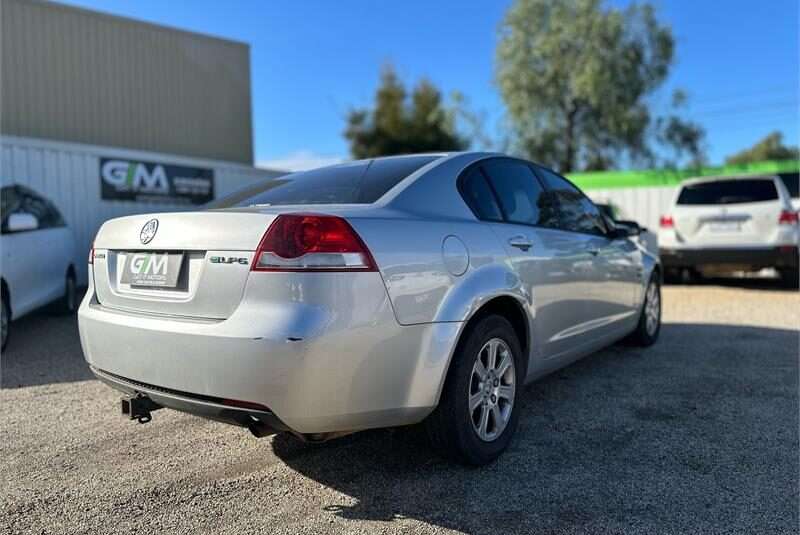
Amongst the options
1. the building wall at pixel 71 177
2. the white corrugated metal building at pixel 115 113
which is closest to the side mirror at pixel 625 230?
the building wall at pixel 71 177

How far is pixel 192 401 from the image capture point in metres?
2.44

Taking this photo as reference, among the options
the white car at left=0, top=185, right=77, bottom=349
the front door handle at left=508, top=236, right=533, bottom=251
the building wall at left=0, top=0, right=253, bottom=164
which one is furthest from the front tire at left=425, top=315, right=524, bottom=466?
the building wall at left=0, top=0, right=253, bottom=164

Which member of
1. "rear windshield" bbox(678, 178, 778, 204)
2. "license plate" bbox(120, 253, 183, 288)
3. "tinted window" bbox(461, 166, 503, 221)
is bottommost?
"license plate" bbox(120, 253, 183, 288)

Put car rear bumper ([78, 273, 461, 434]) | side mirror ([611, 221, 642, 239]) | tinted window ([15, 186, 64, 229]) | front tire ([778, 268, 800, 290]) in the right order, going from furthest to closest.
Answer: front tire ([778, 268, 800, 290])
tinted window ([15, 186, 64, 229])
side mirror ([611, 221, 642, 239])
car rear bumper ([78, 273, 461, 434])

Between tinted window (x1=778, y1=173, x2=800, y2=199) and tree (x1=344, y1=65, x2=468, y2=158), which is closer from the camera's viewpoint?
tinted window (x1=778, y1=173, x2=800, y2=199)

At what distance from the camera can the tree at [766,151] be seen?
50781mm

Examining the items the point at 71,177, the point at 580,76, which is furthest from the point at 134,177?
the point at 580,76

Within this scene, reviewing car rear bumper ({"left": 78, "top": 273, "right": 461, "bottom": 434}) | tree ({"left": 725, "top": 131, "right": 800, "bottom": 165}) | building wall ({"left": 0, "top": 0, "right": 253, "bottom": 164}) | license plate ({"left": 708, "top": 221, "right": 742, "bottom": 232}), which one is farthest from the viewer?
tree ({"left": 725, "top": 131, "right": 800, "bottom": 165})

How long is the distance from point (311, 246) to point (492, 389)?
1.32 m

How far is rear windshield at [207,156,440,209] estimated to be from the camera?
2967 mm

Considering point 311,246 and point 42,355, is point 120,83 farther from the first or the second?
point 311,246

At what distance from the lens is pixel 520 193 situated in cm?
373

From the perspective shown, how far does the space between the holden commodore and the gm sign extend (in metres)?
7.69

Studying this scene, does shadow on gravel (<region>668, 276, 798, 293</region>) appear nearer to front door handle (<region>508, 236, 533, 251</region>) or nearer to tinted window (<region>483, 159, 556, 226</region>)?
tinted window (<region>483, 159, 556, 226</region>)
